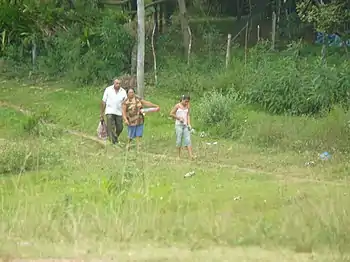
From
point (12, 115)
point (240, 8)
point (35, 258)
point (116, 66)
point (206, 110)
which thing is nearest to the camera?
point (35, 258)

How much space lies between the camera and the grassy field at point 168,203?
7043mm

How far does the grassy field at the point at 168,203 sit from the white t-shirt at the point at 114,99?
0.83 meters

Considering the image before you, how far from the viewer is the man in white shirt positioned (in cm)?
1631

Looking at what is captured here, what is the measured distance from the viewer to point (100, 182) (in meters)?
10.1

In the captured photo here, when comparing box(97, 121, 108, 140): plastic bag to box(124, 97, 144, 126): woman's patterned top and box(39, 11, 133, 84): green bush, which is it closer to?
box(124, 97, 144, 126): woman's patterned top

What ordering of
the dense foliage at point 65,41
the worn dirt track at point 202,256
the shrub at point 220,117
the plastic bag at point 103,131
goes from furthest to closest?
the dense foliage at point 65,41, the shrub at point 220,117, the plastic bag at point 103,131, the worn dirt track at point 202,256

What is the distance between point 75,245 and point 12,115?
1411cm

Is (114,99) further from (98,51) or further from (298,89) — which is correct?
(98,51)

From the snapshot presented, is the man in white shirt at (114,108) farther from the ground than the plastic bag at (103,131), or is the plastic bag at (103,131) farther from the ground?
the man in white shirt at (114,108)

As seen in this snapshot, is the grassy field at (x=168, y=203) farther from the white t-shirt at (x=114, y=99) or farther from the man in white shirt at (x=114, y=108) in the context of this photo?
the white t-shirt at (x=114, y=99)

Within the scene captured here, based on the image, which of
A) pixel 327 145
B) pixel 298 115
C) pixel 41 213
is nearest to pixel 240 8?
pixel 298 115

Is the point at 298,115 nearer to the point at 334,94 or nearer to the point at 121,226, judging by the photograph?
the point at 334,94

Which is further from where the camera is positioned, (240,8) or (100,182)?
(240,8)

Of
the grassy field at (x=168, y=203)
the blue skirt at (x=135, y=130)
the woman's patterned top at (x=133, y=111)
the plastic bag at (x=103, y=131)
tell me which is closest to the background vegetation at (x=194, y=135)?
the grassy field at (x=168, y=203)
